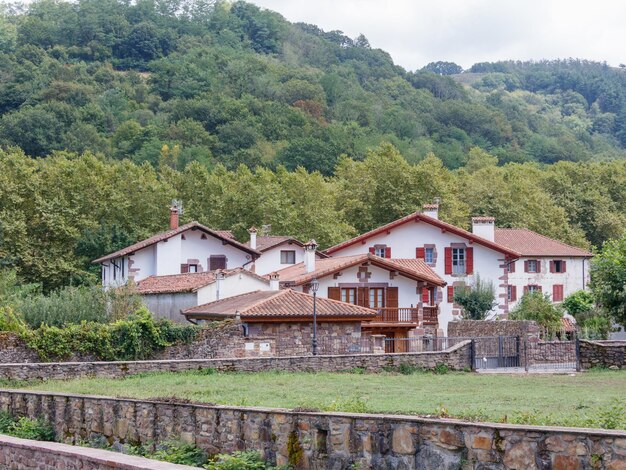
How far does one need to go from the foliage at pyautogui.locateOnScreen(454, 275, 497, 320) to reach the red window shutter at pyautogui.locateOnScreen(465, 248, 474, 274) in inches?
73.4

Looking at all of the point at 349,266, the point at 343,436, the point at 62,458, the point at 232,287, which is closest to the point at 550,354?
the point at 349,266

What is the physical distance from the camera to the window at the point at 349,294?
49.2 metres

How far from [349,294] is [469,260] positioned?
14147mm

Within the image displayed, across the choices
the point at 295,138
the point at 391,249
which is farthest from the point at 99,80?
the point at 391,249

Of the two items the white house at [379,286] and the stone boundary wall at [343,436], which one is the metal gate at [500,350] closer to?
the white house at [379,286]

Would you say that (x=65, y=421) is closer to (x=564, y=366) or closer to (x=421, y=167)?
(x=564, y=366)

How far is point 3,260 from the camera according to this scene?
68125mm

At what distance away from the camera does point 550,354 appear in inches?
1473

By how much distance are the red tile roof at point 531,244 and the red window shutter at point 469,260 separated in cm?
1043

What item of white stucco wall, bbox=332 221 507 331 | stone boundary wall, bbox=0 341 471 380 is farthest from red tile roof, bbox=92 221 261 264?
stone boundary wall, bbox=0 341 471 380

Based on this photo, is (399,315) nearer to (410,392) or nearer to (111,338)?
(111,338)

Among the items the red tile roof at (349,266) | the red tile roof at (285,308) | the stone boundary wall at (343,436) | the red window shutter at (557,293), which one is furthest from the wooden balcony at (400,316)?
the stone boundary wall at (343,436)

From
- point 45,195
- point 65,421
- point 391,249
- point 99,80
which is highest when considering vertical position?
point 99,80

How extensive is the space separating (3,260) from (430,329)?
29.7 m
